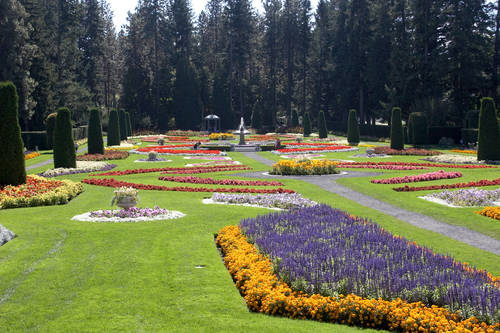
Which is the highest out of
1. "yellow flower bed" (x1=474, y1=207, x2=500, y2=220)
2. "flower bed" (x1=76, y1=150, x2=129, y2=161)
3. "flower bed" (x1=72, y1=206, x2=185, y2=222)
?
"flower bed" (x1=76, y1=150, x2=129, y2=161)

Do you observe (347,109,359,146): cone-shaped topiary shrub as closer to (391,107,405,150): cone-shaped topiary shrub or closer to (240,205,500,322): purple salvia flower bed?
(391,107,405,150): cone-shaped topiary shrub

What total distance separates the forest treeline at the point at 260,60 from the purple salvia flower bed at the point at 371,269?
42443 mm

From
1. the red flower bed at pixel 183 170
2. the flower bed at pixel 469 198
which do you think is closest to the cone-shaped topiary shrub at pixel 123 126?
the red flower bed at pixel 183 170

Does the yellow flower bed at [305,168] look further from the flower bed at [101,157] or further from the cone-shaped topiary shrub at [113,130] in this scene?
the cone-shaped topiary shrub at [113,130]

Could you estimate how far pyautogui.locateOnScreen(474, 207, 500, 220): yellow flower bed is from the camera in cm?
1351

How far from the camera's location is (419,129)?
148 ft

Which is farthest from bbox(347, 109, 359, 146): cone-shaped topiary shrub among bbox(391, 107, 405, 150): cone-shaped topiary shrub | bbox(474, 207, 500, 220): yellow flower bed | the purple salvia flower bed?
the purple salvia flower bed

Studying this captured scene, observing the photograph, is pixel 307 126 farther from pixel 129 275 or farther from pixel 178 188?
pixel 129 275

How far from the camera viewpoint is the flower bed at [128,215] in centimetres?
1330

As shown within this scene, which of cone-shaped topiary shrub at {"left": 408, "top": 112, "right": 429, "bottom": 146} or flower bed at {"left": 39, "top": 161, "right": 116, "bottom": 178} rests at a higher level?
cone-shaped topiary shrub at {"left": 408, "top": 112, "right": 429, "bottom": 146}

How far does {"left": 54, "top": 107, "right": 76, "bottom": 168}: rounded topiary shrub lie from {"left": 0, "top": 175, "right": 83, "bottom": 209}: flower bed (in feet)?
28.6

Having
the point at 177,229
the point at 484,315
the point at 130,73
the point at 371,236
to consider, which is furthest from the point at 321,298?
the point at 130,73

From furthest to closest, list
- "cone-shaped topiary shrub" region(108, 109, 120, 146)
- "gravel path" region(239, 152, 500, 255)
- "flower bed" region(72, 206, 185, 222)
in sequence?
"cone-shaped topiary shrub" region(108, 109, 120, 146), "flower bed" region(72, 206, 185, 222), "gravel path" region(239, 152, 500, 255)

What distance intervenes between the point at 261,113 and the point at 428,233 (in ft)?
213
